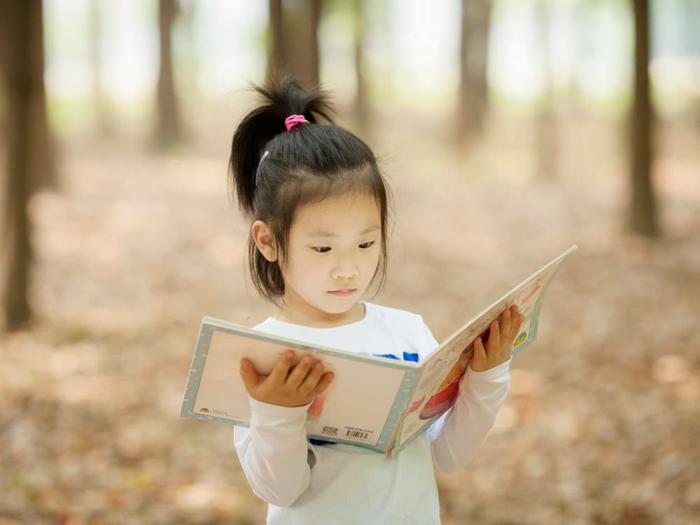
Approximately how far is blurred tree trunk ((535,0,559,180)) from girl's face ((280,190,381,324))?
13.4 meters

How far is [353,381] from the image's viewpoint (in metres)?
1.60

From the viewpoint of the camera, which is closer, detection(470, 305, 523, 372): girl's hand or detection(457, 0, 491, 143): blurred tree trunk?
detection(470, 305, 523, 372): girl's hand

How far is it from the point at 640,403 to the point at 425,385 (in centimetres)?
397

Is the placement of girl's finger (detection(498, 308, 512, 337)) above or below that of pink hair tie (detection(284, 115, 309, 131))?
below

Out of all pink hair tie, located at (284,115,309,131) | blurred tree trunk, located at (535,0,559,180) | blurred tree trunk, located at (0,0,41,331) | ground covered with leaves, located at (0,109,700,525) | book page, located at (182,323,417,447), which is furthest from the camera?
blurred tree trunk, located at (535,0,559,180)

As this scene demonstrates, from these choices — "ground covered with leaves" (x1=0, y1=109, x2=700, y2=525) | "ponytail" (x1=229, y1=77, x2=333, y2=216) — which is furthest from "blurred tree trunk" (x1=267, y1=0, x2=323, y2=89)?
"ponytail" (x1=229, y1=77, x2=333, y2=216)

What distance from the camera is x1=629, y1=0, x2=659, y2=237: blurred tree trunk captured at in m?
8.98

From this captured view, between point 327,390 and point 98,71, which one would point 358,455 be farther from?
point 98,71

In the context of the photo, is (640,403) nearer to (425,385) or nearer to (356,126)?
(425,385)

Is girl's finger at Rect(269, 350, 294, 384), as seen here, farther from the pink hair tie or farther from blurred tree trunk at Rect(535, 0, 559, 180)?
blurred tree trunk at Rect(535, 0, 559, 180)

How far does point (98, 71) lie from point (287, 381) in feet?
85.4

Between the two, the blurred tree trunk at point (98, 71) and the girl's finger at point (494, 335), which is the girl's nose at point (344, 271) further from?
the blurred tree trunk at point (98, 71)

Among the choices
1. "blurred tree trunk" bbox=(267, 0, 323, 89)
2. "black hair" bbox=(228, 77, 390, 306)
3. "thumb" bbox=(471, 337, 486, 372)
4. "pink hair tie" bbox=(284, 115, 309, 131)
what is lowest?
"thumb" bbox=(471, 337, 486, 372)

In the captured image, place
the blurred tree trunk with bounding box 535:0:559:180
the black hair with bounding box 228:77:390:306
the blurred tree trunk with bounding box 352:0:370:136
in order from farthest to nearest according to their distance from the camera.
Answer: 1. the blurred tree trunk with bounding box 352:0:370:136
2. the blurred tree trunk with bounding box 535:0:559:180
3. the black hair with bounding box 228:77:390:306
